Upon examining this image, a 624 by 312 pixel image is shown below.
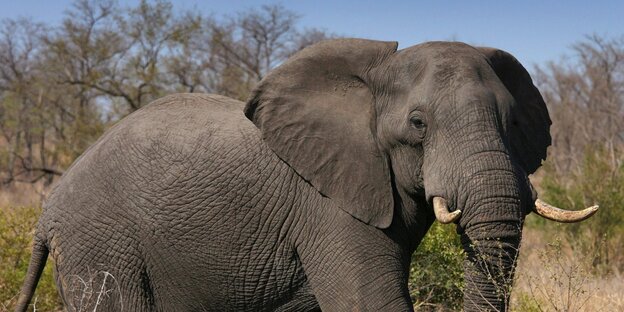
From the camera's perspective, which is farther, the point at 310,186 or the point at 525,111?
the point at 525,111

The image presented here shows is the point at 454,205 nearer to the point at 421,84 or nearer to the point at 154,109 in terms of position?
the point at 421,84

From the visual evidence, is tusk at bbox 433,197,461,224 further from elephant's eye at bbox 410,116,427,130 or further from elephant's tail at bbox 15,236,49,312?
elephant's tail at bbox 15,236,49,312

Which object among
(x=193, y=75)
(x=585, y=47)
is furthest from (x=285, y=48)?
(x=585, y=47)

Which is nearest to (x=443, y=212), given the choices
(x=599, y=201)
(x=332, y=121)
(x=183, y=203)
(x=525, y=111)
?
(x=332, y=121)

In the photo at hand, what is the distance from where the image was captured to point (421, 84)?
4.01 meters

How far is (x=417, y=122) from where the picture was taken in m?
3.98

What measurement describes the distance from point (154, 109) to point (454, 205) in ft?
6.05

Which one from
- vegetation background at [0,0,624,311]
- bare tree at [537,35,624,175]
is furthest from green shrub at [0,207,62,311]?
bare tree at [537,35,624,175]

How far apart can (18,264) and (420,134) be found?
4.55 metres

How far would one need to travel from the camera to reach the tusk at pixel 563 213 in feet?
12.2

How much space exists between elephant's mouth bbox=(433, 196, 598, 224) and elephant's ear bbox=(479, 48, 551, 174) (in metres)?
0.45

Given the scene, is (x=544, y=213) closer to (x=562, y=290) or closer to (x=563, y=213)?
(x=563, y=213)

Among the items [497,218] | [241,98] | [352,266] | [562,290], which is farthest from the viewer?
[241,98]

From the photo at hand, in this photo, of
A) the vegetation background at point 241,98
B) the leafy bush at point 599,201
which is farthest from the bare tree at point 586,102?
the leafy bush at point 599,201
